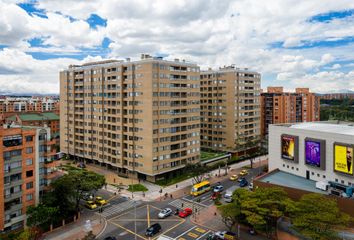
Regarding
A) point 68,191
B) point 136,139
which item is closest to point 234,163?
point 136,139

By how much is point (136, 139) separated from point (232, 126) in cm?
4766

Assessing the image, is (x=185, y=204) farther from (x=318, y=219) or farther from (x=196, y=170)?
(x=318, y=219)

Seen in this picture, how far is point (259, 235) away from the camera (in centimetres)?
5416

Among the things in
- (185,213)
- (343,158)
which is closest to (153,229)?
(185,213)

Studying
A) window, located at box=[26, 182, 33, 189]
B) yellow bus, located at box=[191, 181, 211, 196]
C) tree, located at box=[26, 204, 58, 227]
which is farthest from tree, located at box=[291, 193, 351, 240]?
window, located at box=[26, 182, 33, 189]

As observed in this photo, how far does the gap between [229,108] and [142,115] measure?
156 feet

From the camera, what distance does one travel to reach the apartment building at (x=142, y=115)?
84.2 m

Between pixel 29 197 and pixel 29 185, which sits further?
pixel 29 185

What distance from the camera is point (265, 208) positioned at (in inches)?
1973

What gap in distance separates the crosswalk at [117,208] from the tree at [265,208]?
29318 mm

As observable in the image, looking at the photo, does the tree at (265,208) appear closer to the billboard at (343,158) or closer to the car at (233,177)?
the billboard at (343,158)

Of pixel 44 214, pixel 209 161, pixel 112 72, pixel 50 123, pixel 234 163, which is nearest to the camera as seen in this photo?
pixel 44 214

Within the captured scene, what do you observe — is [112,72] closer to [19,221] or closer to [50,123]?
[19,221]

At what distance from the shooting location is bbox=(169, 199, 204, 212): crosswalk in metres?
67.3
